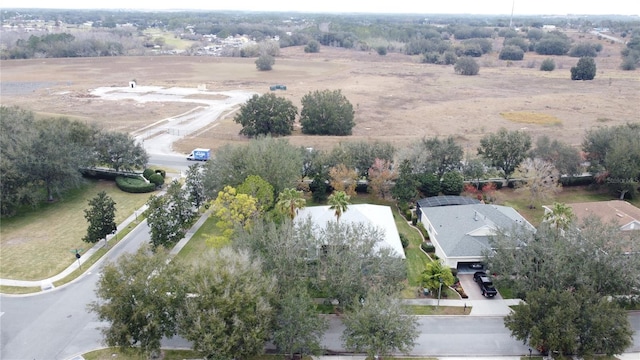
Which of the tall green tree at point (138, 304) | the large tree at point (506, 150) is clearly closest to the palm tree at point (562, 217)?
the large tree at point (506, 150)

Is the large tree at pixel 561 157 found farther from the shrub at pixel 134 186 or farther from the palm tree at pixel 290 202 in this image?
the shrub at pixel 134 186

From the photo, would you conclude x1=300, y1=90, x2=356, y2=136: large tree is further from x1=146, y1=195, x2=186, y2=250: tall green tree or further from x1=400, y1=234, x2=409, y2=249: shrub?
x1=146, y1=195, x2=186, y2=250: tall green tree

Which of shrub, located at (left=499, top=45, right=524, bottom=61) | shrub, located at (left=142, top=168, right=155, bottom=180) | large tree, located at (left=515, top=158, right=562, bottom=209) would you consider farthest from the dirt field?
large tree, located at (left=515, top=158, right=562, bottom=209)

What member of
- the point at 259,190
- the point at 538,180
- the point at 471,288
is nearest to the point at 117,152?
the point at 259,190

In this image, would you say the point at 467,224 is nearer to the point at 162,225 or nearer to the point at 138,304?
the point at 162,225

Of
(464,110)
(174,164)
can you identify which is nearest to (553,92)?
(464,110)

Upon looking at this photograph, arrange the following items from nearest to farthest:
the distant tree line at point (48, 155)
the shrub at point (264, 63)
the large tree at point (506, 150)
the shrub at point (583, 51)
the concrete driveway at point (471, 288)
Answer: the concrete driveway at point (471, 288) → the distant tree line at point (48, 155) → the large tree at point (506, 150) → the shrub at point (264, 63) → the shrub at point (583, 51)

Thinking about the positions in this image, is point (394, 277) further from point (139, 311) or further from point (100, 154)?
point (100, 154)
